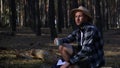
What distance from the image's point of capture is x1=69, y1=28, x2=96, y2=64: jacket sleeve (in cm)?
584

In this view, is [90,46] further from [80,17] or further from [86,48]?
[80,17]

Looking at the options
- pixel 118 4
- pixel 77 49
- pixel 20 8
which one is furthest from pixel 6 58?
pixel 118 4

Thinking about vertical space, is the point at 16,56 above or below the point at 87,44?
below

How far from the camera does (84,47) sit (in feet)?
19.2

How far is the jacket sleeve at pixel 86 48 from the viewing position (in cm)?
584

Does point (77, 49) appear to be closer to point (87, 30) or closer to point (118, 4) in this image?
point (87, 30)

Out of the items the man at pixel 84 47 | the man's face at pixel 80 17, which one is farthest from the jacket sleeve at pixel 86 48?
the man's face at pixel 80 17

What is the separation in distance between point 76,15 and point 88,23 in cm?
24

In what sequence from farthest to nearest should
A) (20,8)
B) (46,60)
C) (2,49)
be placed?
(20,8) < (2,49) < (46,60)

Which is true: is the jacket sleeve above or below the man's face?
below

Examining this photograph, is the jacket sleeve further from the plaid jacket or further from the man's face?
the man's face

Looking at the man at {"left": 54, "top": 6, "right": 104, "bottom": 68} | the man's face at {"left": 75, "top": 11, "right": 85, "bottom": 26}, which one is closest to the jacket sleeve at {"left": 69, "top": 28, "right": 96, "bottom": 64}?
the man at {"left": 54, "top": 6, "right": 104, "bottom": 68}

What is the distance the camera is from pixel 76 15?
19.7 feet

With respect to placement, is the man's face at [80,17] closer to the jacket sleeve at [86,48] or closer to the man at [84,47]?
the man at [84,47]
